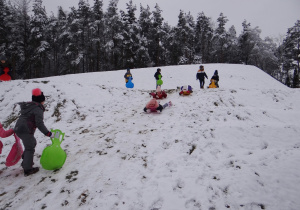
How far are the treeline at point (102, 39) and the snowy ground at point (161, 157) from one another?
25.6m

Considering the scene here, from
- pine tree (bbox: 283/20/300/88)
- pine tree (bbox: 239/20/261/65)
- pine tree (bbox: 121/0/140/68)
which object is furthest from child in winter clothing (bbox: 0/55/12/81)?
pine tree (bbox: 239/20/261/65)

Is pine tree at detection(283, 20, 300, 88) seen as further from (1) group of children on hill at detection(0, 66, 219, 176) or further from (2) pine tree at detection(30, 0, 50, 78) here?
(2) pine tree at detection(30, 0, 50, 78)

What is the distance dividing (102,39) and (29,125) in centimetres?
3759

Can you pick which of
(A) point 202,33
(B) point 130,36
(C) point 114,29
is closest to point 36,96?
(B) point 130,36

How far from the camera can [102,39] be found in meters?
38.0

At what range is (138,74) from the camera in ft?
72.3

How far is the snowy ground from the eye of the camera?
131 inches

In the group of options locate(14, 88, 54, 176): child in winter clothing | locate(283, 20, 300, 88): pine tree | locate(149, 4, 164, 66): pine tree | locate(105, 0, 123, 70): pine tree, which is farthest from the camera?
locate(149, 4, 164, 66): pine tree

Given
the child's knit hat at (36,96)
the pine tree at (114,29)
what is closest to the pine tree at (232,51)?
the pine tree at (114,29)

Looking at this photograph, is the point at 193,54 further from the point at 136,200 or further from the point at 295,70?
the point at 136,200

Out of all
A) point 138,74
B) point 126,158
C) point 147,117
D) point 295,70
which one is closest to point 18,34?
point 138,74

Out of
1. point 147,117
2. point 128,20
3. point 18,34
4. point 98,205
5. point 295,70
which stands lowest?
point 98,205

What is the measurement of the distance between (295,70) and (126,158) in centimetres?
4366

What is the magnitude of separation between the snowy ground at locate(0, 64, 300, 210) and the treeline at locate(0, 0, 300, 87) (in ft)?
84.0
